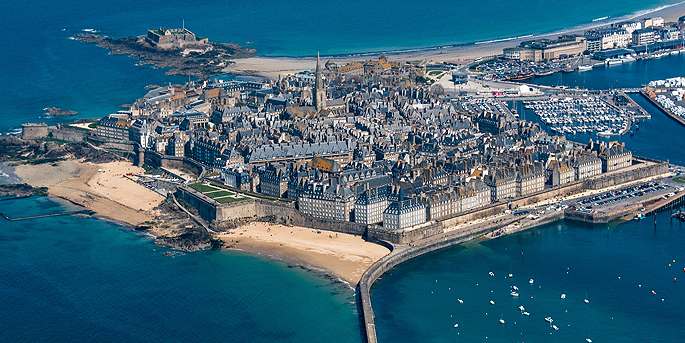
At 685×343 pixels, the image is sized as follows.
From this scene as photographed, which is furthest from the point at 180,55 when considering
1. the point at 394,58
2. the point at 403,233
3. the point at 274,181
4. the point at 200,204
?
the point at 403,233

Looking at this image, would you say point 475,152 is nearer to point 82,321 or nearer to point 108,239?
point 108,239

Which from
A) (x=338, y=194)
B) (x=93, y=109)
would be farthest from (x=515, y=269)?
(x=93, y=109)

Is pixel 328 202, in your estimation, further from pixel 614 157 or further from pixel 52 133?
pixel 52 133

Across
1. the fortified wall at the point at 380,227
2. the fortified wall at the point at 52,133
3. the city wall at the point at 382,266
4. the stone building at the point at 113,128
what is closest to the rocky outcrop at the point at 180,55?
the fortified wall at the point at 52,133

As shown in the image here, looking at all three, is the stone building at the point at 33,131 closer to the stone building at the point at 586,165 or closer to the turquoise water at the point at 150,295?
the turquoise water at the point at 150,295

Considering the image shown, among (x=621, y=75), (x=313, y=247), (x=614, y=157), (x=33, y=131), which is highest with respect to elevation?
(x=621, y=75)

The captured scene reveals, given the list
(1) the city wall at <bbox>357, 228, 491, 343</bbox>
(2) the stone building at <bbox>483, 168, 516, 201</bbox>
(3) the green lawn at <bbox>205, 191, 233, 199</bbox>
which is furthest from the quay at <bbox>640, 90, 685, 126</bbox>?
(3) the green lawn at <bbox>205, 191, 233, 199</bbox>
